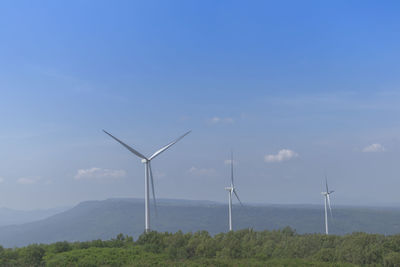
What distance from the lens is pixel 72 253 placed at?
A: 57438 millimetres

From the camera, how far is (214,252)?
66.2 meters

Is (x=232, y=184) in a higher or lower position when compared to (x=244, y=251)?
higher

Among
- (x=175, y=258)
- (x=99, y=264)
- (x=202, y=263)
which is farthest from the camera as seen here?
(x=175, y=258)

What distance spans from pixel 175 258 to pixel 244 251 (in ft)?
34.3

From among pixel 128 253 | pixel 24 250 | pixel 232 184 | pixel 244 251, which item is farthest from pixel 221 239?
pixel 232 184

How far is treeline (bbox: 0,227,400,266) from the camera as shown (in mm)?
53594

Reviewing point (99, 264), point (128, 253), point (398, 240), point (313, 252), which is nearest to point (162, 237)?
point (128, 253)

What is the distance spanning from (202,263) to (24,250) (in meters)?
27.1

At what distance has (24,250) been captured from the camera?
6047cm

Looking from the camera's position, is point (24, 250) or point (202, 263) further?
point (24, 250)

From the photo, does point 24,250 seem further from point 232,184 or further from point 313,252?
point 232,184

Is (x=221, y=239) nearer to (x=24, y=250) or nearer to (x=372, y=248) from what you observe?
(x=372, y=248)

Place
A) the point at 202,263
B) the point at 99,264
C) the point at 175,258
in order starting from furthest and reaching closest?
the point at 175,258, the point at 99,264, the point at 202,263

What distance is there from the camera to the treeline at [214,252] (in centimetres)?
5359
